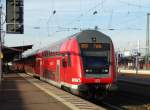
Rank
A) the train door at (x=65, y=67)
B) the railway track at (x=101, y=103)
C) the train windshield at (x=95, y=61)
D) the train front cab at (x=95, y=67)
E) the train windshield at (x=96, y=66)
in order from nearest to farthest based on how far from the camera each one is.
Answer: the railway track at (x=101, y=103)
the train front cab at (x=95, y=67)
the train windshield at (x=96, y=66)
the train windshield at (x=95, y=61)
the train door at (x=65, y=67)

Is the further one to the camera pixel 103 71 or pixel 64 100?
pixel 103 71

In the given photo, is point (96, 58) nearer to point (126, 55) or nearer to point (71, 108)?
point (71, 108)

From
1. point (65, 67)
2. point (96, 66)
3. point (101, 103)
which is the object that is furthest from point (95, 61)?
point (65, 67)

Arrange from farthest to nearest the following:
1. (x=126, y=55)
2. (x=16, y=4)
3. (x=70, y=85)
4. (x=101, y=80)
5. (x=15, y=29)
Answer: (x=126, y=55)
(x=15, y=29)
(x=16, y=4)
(x=70, y=85)
(x=101, y=80)

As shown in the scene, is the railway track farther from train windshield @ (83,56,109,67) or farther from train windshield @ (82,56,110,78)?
train windshield @ (83,56,109,67)

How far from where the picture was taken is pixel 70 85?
2512 centimetres

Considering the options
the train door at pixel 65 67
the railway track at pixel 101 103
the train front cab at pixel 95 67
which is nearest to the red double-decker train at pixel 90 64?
the train front cab at pixel 95 67

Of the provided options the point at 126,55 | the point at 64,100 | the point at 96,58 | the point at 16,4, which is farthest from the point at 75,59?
the point at 126,55

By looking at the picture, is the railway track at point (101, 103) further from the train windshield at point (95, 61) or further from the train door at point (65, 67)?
the train windshield at point (95, 61)

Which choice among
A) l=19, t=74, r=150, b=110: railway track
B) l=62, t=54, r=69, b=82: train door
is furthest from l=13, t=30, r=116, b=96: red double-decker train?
l=19, t=74, r=150, b=110: railway track

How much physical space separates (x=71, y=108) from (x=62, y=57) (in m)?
9.60

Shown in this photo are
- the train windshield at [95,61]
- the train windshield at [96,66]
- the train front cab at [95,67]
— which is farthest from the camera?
the train windshield at [95,61]

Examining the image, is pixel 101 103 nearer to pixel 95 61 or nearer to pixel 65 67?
pixel 95 61

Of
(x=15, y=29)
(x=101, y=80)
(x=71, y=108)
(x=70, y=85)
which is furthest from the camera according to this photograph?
(x=15, y=29)
